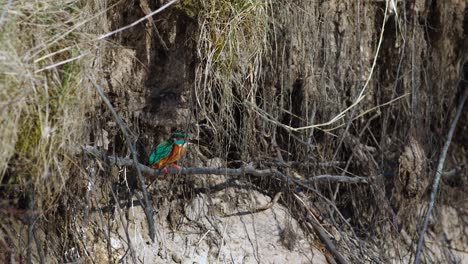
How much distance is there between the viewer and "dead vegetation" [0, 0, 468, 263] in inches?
118

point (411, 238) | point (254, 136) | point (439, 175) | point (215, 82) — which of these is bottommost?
point (411, 238)

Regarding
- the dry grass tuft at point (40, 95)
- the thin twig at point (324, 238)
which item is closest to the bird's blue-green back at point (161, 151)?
the dry grass tuft at point (40, 95)

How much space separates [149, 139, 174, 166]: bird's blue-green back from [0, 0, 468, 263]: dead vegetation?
5.4 inches

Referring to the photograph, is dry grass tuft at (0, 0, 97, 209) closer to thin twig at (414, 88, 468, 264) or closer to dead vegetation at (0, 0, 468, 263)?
dead vegetation at (0, 0, 468, 263)

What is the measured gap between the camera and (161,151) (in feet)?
→ 12.5

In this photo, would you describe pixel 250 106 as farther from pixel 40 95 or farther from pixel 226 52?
pixel 40 95

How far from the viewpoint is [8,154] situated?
287cm

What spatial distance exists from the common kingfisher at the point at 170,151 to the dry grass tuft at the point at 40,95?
2.29 feet

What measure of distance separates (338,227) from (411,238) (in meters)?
0.76

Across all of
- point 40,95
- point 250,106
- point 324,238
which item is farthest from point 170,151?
point 324,238

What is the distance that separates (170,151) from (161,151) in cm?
7

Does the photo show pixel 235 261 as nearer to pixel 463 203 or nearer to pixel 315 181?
pixel 315 181

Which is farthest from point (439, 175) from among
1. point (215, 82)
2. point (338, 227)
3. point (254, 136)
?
point (215, 82)

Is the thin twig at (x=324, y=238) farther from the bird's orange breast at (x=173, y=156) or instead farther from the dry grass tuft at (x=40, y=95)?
the dry grass tuft at (x=40, y=95)
